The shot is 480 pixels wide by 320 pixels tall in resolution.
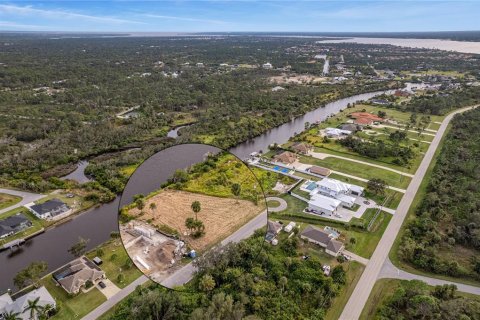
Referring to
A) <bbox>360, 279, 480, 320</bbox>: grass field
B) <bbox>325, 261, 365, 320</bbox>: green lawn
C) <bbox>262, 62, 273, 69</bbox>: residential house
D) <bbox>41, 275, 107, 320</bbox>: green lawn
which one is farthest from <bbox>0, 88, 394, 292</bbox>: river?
<bbox>262, 62, 273, 69</bbox>: residential house

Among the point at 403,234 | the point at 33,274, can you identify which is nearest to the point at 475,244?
the point at 403,234

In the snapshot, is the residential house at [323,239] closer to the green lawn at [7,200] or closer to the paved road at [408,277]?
the paved road at [408,277]

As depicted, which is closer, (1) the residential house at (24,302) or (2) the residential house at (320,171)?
(1) the residential house at (24,302)

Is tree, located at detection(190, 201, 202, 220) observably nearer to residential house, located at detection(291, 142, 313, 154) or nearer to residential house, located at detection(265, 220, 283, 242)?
residential house, located at detection(265, 220, 283, 242)

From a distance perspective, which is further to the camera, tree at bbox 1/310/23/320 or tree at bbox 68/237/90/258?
tree at bbox 68/237/90/258

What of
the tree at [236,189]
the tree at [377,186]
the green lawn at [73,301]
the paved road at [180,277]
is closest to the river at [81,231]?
the tree at [236,189]

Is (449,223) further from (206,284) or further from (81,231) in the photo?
(81,231)
